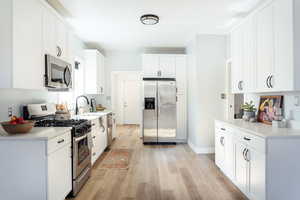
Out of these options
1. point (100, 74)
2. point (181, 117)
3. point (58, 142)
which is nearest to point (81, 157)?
point (58, 142)

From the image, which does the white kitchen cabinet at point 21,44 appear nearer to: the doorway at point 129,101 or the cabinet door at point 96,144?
the cabinet door at point 96,144

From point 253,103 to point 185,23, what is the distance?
1.88 metres

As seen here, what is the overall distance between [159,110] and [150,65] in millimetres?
1215

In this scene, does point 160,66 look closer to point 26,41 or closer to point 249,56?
point 249,56

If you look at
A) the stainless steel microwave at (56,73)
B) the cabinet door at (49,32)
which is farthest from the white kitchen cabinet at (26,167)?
the cabinet door at (49,32)

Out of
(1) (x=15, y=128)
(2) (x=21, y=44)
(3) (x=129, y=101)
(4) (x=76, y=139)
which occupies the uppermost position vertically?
(2) (x=21, y=44)

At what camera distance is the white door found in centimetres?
886

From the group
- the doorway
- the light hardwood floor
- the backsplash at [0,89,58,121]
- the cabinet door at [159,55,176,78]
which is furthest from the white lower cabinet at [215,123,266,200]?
the doorway

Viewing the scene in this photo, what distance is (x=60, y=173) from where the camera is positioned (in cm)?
220

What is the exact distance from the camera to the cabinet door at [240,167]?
244 centimetres

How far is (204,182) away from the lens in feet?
9.64

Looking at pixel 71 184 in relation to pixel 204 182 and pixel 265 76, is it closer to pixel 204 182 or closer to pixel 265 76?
pixel 204 182

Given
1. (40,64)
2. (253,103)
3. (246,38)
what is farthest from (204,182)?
(40,64)

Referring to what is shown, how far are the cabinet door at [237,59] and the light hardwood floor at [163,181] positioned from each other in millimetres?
1485
